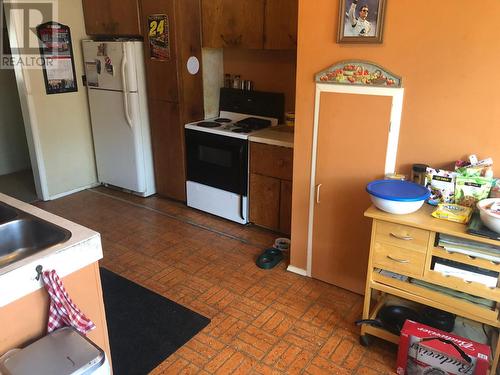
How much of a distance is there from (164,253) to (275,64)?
191 centimetres

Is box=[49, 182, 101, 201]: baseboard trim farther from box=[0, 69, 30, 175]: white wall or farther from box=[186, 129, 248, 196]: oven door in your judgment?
box=[186, 129, 248, 196]: oven door

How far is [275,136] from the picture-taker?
3.32 metres

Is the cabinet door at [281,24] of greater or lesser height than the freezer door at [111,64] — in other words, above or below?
above

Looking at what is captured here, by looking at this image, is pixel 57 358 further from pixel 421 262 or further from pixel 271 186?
pixel 271 186

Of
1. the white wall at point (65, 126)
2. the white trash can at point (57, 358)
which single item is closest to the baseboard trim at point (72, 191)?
the white wall at point (65, 126)

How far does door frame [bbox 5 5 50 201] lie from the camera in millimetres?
3664

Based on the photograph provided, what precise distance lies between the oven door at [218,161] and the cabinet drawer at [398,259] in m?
1.63

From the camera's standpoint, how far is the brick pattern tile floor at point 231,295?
82.9 inches

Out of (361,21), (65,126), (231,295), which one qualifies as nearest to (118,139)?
(65,126)

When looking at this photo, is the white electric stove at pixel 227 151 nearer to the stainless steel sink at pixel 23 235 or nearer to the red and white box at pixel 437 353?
the red and white box at pixel 437 353

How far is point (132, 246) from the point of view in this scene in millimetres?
3289

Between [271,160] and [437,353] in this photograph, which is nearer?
[437,353]

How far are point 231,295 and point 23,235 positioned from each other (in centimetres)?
137

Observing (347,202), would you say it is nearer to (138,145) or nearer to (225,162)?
(225,162)
